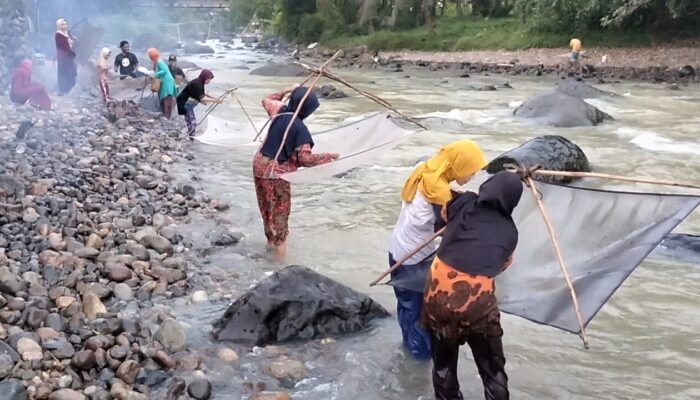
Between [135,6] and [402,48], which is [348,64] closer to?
[402,48]

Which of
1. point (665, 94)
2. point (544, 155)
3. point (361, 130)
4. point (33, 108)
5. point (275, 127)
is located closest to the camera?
point (275, 127)

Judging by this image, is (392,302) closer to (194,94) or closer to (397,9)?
(194,94)

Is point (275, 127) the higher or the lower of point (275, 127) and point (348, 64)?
the higher

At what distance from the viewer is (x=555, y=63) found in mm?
28016

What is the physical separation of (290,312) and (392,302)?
1.14 meters

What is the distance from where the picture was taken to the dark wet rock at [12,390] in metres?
3.75

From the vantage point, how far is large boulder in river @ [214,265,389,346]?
16.7 feet

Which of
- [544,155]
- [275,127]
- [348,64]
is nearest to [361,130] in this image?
[275,127]

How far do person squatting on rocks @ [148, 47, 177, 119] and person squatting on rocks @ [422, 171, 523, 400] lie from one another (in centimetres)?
1060

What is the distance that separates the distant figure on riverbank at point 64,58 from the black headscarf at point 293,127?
34.3 ft

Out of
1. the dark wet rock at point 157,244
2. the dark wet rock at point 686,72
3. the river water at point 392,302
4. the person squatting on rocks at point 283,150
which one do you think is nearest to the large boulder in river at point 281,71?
the dark wet rock at point 686,72

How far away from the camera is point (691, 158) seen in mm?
11898

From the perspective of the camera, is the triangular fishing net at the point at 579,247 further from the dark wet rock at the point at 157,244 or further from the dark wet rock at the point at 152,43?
the dark wet rock at the point at 152,43

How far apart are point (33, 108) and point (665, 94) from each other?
1548cm
